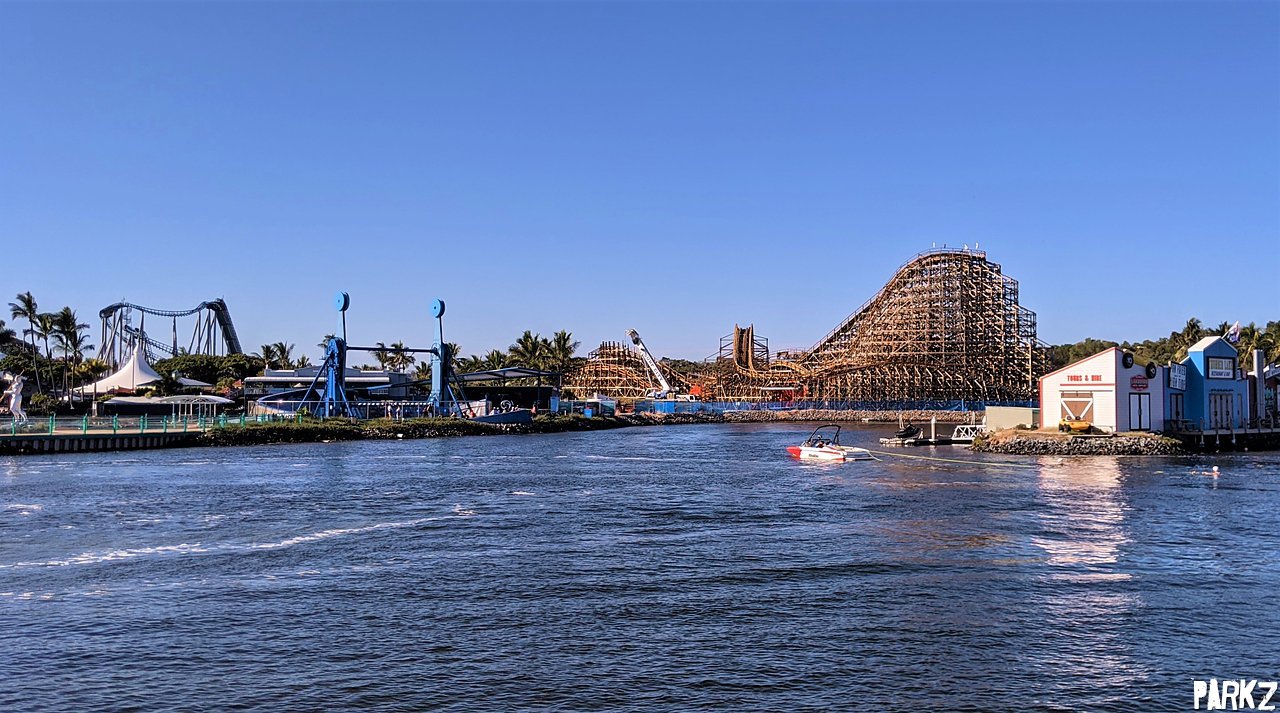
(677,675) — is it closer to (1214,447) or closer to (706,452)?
(706,452)

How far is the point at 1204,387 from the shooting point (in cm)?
7212

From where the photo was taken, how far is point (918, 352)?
13988 cm

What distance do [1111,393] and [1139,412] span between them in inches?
127

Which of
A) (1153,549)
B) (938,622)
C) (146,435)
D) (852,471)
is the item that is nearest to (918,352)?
(852,471)

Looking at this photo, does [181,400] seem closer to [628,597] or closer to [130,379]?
[130,379]

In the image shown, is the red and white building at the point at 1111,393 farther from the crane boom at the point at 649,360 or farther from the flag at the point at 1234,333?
the crane boom at the point at 649,360

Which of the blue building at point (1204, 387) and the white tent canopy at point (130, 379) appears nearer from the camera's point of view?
the blue building at point (1204, 387)

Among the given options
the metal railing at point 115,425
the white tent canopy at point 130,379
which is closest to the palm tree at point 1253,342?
the metal railing at point 115,425

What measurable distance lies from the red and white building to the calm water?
22965 millimetres

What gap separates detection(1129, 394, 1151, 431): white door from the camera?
226 feet

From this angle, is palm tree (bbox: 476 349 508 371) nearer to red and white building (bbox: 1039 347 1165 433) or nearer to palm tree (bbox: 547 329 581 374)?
palm tree (bbox: 547 329 581 374)

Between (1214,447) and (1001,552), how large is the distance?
51.8 metres

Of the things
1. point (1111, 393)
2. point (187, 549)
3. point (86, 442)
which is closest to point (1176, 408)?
point (1111, 393)

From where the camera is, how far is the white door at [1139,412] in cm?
6888
